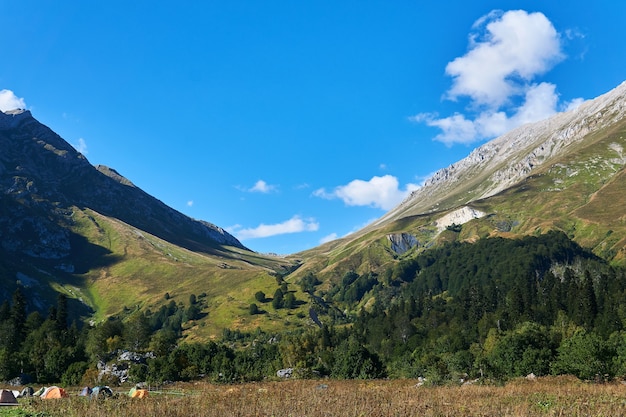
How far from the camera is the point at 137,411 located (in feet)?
83.0

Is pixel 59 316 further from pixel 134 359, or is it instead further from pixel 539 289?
pixel 539 289

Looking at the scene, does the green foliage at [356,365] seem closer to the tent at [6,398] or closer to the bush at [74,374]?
the bush at [74,374]

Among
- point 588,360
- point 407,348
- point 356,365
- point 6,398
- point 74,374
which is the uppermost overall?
point 6,398

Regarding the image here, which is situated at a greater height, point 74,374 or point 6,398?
point 6,398

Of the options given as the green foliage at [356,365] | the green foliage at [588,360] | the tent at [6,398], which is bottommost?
the green foliage at [356,365]

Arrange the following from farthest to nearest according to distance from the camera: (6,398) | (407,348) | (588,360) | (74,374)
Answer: (407,348) < (74,374) < (588,360) < (6,398)

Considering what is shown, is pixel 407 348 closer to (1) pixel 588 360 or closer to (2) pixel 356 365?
(2) pixel 356 365

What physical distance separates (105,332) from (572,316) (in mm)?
143189

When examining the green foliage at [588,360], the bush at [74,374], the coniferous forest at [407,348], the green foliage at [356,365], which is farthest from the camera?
the green foliage at [356,365]

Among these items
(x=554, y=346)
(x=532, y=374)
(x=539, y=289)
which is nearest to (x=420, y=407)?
(x=532, y=374)

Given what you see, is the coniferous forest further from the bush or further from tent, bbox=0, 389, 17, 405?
tent, bbox=0, 389, 17, 405

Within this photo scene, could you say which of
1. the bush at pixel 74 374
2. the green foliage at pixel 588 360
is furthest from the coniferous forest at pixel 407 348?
the bush at pixel 74 374

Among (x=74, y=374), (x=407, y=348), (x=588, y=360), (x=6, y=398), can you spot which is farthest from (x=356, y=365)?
(x=6, y=398)

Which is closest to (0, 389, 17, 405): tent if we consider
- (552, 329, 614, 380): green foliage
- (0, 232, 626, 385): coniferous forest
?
→ (0, 232, 626, 385): coniferous forest
